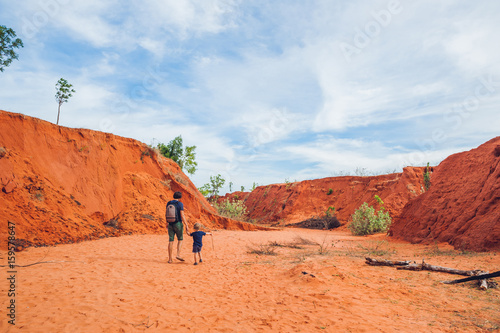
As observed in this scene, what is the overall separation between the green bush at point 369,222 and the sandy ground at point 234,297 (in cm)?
1090

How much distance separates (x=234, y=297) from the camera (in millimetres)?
4957

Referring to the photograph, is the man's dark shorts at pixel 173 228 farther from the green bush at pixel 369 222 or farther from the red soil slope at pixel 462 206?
the green bush at pixel 369 222

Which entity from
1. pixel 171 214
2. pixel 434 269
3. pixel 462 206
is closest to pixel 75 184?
pixel 171 214

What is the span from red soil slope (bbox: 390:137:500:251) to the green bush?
174 inches

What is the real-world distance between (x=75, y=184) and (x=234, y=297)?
9521 millimetres

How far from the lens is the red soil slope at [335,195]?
24.8 metres

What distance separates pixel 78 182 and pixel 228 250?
6859 millimetres

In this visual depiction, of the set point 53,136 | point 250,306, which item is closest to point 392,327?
point 250,306

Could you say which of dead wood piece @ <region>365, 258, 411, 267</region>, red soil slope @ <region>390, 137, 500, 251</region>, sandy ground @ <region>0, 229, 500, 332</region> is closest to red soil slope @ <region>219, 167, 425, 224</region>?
red soil slope @ <region>390, 137, 500, 251</region>

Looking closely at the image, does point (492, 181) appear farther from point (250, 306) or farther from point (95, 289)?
point (95, 289)

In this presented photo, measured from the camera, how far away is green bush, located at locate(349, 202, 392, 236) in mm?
18281

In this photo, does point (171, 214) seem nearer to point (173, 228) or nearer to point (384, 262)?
point (173, 228)

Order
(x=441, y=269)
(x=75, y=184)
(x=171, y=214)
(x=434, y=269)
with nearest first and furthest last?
(x=441, y=269) < (x=434, y=269) < (x=171, y=214) < (x=75, y=184)

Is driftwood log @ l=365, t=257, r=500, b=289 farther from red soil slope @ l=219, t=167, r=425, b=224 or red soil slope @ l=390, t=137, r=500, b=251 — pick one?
red soil slope @ l=219, t=167, r=425, b=224
